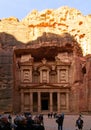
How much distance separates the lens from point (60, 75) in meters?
71.6

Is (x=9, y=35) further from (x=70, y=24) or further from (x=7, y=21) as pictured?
(x=70, y=24)

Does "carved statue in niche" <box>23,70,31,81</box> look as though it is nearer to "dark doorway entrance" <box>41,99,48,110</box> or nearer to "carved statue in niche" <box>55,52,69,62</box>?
"dark doorway entrance" <box>41,99,48,110</box>

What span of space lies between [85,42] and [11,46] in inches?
641

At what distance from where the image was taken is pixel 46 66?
72438mm

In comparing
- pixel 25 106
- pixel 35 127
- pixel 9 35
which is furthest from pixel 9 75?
pixel 35 127

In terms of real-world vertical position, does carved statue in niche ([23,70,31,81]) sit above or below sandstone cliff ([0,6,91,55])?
below

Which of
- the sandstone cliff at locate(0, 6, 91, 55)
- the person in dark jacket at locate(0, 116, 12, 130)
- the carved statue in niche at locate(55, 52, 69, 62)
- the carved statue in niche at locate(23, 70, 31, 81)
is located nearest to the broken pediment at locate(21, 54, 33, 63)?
the carved statue in niche at locate(23, 70, 31, 81)

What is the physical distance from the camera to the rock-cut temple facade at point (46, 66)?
6688cm

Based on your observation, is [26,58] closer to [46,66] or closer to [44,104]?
[46,66]

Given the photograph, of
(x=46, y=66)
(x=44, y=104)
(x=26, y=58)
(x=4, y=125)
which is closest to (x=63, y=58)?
(x=46, y=66)

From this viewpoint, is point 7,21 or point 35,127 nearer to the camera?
point 35,127

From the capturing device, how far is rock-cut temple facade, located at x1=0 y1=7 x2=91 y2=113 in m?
66.9

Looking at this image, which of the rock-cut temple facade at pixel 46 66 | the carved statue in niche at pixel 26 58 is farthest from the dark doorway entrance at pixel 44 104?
the carved statue in niche at pixel 26 58

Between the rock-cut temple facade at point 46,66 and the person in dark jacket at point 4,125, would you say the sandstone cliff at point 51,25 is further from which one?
the person in dark jacket at point 4,125
